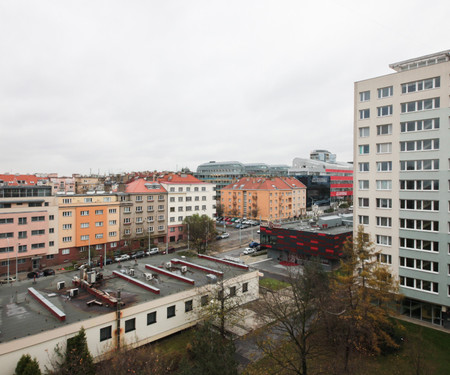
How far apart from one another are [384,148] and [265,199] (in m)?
55.1

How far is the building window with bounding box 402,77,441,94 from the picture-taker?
27.5 metres

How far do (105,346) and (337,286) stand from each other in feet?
58.3

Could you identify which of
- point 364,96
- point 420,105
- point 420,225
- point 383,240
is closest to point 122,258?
point 383,240

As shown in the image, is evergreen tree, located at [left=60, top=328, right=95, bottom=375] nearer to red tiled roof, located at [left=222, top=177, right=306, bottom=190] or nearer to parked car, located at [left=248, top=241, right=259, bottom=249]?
parked car, located at [left=248, top=241, right=259, bottom=249]

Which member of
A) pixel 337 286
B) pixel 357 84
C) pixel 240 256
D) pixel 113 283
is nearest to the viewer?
pixel 337 286

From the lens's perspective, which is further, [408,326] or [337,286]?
[408,326]

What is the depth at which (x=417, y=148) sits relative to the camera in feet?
94.4

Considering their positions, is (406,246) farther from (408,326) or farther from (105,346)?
(105,346)

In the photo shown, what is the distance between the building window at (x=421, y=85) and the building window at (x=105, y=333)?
33558mm

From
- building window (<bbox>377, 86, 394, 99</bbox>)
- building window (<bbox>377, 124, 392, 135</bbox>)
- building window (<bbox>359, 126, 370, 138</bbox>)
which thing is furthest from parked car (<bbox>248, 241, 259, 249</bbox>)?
building window (<bbox>377, 86, 394, 99</bbox>)

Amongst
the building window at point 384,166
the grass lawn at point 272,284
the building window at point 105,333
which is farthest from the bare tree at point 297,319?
the building window at point 384,166

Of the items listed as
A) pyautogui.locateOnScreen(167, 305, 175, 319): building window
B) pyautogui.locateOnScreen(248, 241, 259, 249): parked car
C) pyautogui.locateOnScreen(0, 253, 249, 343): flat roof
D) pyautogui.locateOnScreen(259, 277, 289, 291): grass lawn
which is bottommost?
pyautogui.locateOnScreen(259, 277, 289, 291): grass lawn

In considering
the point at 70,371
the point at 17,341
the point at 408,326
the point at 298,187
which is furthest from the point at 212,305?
the point at 298,187

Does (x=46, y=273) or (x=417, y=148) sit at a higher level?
(x=417, y=148)
